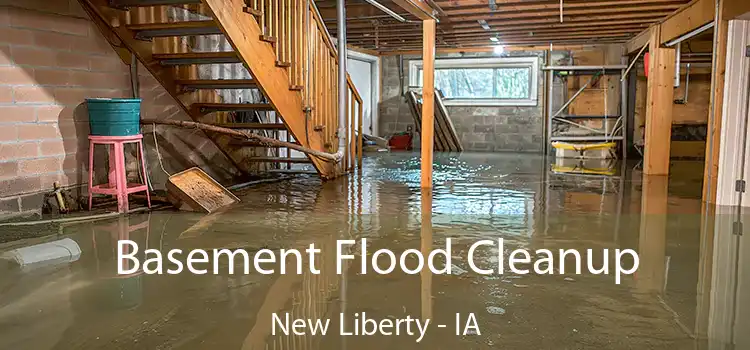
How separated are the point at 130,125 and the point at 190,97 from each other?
1.44 metres

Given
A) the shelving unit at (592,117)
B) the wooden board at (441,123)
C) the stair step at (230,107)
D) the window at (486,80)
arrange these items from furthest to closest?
the wooden board at (441,123), the window at (486,80), the shelving unit at (592,117), the stair step at (230,107)

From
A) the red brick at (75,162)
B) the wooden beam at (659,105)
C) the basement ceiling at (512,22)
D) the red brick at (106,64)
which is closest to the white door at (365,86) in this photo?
the basement ceiling at (512,22)

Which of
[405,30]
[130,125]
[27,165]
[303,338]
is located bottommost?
[303,338]

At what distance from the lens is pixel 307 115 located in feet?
19.6

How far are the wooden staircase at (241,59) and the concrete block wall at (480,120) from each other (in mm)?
5142

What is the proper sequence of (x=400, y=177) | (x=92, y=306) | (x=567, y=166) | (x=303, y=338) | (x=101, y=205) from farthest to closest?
(x=567, y=166)
(x=400, y=177)
(x=101, y=205)
(x=92, y=306)
(x=303, y=338)

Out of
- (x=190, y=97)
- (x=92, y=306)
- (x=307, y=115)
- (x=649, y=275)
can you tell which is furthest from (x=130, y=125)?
(x=649, y=275)

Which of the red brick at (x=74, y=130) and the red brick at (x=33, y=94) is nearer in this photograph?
the red brick at (x=33, y=94)

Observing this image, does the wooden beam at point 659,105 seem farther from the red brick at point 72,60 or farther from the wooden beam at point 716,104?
the red brick at point 72,60

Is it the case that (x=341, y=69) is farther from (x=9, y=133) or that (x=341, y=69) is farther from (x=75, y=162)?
(x=9, y=133)

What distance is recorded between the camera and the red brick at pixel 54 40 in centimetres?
442

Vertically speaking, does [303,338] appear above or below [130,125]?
below

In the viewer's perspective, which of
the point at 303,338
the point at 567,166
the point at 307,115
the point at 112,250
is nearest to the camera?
the point at 303,338

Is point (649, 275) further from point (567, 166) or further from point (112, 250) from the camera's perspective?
point (567, 166)
